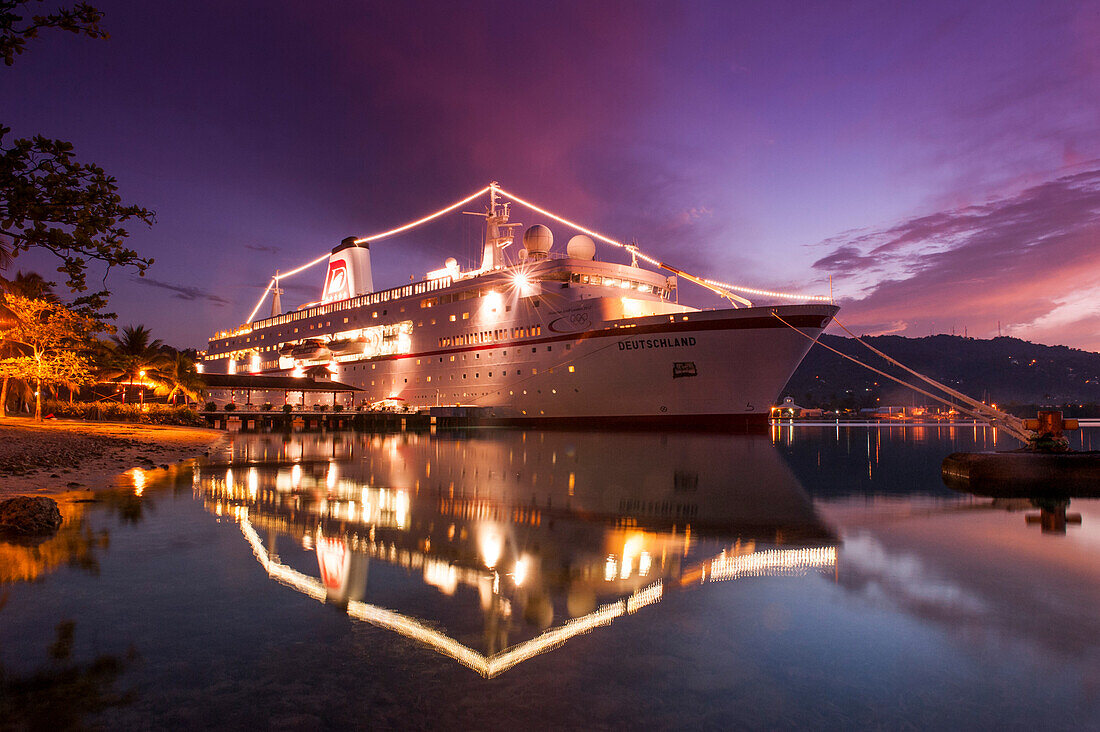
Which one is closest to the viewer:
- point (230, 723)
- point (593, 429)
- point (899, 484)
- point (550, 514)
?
point (230, 723)

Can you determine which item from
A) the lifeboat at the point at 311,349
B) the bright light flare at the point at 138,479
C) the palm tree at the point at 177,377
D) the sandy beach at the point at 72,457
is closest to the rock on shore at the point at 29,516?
the sandy beach at the point at 72,457

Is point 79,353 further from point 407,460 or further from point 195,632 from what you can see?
point 195,632

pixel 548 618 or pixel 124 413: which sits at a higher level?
pixel 124 413

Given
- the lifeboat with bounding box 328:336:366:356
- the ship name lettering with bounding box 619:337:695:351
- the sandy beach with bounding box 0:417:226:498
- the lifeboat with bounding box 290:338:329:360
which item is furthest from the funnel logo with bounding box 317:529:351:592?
the lifeboat with bounding box 290:338:329:360

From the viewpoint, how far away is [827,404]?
6575 inches

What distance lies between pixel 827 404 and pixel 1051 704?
18189 cm

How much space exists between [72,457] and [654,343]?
90.1 feet

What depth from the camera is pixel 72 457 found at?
15.5 meters

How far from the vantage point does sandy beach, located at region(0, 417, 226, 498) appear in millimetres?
11305

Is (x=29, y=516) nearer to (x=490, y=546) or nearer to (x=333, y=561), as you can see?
(x=333, y=561)

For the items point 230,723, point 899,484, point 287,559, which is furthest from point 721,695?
point 899,484

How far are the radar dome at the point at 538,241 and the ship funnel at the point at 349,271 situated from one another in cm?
2650

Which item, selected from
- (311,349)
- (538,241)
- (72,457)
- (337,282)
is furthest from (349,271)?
(72,457)

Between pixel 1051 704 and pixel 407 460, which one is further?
pixel 407 460
